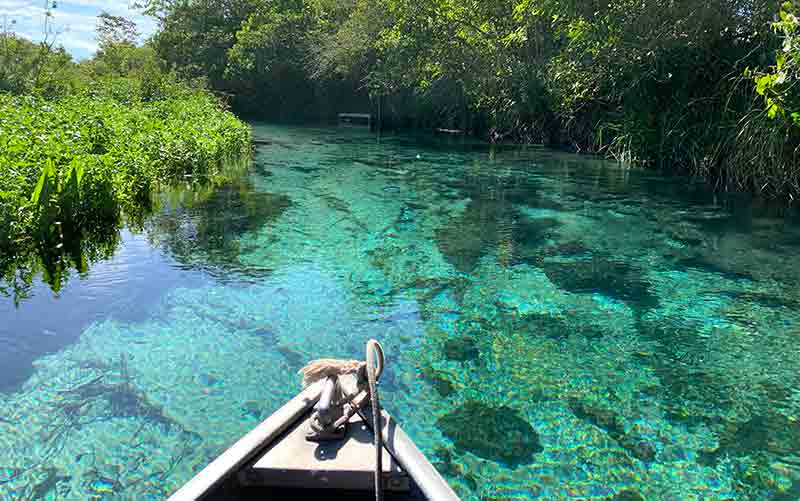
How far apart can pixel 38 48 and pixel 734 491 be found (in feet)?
85.1

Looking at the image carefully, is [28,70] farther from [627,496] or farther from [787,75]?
[627,496]

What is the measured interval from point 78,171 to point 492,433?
6.20 meters

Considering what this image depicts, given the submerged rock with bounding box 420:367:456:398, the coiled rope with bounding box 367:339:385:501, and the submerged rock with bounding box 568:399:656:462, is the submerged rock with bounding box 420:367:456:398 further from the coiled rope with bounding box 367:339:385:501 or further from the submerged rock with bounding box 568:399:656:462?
the coiled rope with bounding box 367:339:385:501

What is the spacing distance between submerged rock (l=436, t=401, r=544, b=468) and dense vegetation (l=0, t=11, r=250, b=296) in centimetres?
491

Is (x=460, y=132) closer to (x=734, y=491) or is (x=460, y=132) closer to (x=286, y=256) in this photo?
(x=286, y=256)

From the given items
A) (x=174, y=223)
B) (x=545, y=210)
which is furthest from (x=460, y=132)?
(x=174, y=223)

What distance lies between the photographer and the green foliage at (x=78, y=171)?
6848mm

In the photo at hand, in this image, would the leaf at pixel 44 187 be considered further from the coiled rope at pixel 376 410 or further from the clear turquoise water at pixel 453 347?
the coiled rope at pixel 376 410

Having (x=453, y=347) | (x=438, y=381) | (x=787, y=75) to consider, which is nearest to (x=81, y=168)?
(x=453, y=347)

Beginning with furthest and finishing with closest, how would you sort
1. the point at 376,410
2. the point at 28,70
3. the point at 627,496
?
the point at 28,70 → the point at 627,496 → the point at 376,410

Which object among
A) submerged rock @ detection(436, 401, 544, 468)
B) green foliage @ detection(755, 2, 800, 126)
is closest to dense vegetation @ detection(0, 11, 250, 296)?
submerged rock @ detection(436, 401, 544, 468)

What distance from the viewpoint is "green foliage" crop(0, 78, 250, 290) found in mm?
6848

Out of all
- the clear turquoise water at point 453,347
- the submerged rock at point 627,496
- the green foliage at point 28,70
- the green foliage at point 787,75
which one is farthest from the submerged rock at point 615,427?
the green foliage at point 28,70

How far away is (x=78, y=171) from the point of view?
24.3ft
